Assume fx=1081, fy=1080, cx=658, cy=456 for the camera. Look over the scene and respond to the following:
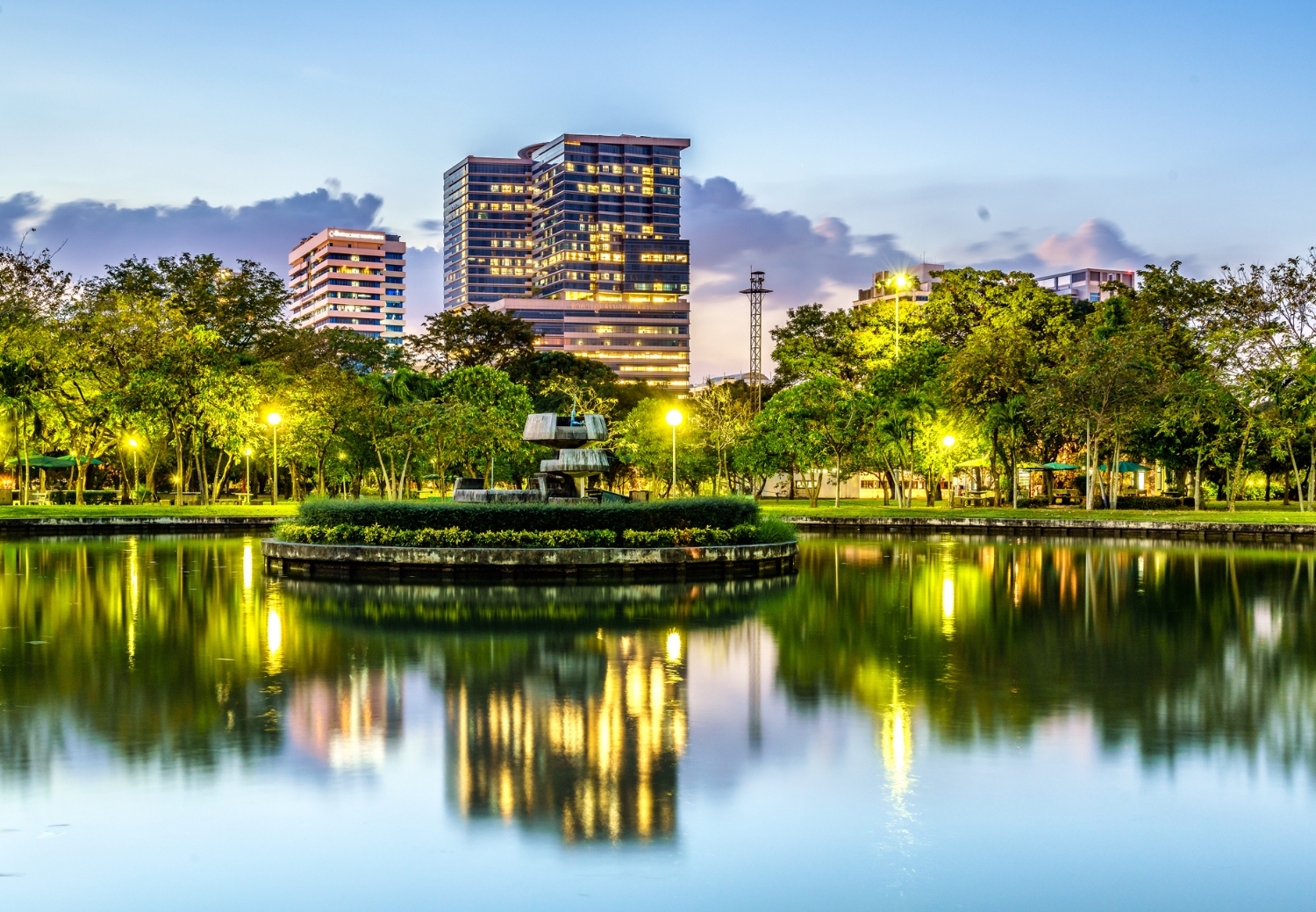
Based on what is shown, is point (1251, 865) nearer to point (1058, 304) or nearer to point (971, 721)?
point (971, 721)

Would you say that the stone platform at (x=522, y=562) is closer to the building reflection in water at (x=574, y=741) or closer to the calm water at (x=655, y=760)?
the calm water at (x=655, y=760)

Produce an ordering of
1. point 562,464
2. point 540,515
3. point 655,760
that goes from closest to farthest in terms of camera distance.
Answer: point 655,760
point 540,515
point 562,464

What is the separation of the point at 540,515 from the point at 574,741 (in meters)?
12.8

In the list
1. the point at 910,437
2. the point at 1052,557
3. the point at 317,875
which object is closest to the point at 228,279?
the point at 910,437

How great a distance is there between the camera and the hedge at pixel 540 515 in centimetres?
2067

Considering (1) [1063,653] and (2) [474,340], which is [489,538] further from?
(2) [474,340]

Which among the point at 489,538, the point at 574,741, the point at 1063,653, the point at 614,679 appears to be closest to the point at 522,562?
the point at 489,538

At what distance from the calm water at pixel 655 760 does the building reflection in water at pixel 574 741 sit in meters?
0.04

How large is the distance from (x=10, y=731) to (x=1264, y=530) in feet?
123

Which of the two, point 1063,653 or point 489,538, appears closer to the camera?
point 1063,653

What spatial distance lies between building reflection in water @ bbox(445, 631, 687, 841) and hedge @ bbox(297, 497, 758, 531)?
8693 millimetres

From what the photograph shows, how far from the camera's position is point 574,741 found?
805cm

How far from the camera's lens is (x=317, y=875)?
5.52 meters

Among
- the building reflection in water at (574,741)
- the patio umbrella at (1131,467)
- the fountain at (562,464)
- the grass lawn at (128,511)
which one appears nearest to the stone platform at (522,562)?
the fountain at (562,464)
